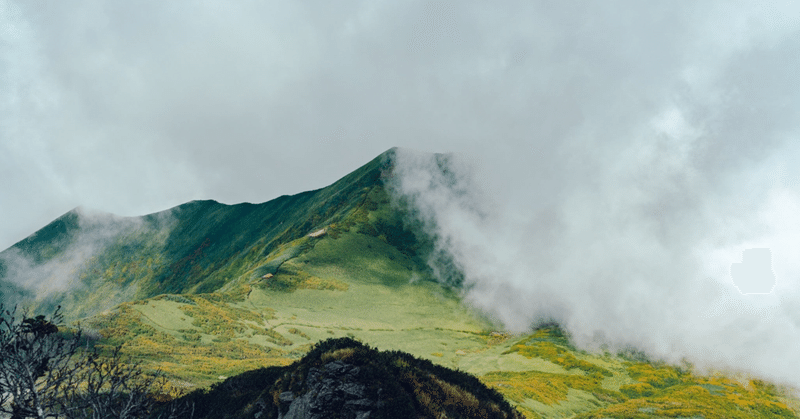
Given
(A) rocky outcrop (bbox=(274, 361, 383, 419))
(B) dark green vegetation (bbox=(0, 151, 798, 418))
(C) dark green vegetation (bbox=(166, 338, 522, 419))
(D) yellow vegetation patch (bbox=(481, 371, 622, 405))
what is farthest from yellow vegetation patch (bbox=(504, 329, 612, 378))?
(A) rocky outcrop (bbox=(274, 361, 383, 419))

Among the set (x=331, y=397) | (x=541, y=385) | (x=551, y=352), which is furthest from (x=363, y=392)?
(x=551, y=352)

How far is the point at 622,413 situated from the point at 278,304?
92220 millimetres

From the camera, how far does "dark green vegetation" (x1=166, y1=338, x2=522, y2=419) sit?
2045 centimetres

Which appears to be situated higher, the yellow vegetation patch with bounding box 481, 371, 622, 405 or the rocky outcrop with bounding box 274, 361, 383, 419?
the rocky outcrop with bounding box 274, 361, 383, 419

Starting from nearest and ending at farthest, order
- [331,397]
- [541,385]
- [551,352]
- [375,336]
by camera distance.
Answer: [331,397], [541,385], [551,352], [375,336]

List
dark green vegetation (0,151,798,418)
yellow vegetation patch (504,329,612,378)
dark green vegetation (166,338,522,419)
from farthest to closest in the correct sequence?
yellow vegetation patch (504,329,612,378) → dark green vegetation (0,151,798,418) → dark green vegetation (166,338,522,419)

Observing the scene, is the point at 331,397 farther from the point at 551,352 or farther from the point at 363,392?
the point at 551,352

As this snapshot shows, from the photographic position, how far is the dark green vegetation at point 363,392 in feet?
67.1

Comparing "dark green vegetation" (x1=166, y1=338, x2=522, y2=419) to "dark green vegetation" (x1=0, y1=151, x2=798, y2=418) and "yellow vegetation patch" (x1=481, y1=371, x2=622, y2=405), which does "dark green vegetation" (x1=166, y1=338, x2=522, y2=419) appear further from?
"yellow vegetation patch" (x1=481, y1=371, x2=622, y2=405)

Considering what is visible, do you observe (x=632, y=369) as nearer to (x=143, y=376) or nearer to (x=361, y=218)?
(x=143, y=376)

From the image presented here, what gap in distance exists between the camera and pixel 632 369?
8831cm

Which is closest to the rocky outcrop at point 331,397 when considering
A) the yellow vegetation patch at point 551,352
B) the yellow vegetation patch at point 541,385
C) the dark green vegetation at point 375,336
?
the dark green vegetation at point 375,336

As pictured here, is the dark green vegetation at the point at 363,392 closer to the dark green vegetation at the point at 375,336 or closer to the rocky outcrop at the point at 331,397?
the rocky outcrop at the point at 331,397

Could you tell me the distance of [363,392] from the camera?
68.3ft
